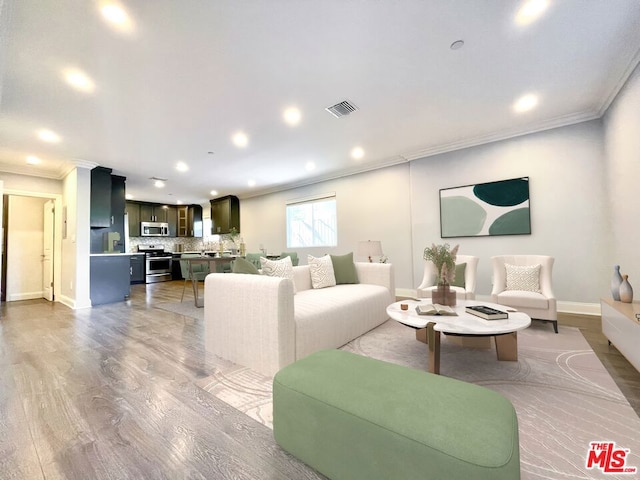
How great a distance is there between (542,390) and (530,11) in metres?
2.59

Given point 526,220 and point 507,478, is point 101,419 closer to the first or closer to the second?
point 507,478

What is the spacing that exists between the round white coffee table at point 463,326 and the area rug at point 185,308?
116 inches

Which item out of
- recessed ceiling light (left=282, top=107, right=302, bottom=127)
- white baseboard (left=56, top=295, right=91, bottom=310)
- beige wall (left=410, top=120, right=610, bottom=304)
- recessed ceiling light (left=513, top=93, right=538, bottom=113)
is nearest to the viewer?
recessed ceiling light (left=513, top=93, right=538, bottom=113)

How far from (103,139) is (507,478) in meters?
5.23

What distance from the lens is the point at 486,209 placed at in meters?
4.18

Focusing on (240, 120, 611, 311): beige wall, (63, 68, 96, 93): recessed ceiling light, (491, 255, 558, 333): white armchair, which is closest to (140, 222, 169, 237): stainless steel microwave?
(240, 120, 611, 311): beige wall

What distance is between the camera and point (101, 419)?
1515mm

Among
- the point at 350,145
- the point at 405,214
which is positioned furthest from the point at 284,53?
the point at 405,214

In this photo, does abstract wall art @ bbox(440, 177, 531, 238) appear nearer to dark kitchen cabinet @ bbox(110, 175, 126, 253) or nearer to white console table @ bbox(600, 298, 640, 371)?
white console table @ bbox(600, 298, 640, 371)

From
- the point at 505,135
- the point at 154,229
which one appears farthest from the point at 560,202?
the point at 154,229

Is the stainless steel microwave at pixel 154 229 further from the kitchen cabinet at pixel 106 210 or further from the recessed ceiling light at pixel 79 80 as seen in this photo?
the recessed ceiling light at pixel 79 80

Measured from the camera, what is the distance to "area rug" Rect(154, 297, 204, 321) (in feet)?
13.1

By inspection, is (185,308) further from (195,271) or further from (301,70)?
(301,70)

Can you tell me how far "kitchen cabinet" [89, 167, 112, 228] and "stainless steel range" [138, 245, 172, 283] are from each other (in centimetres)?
342
